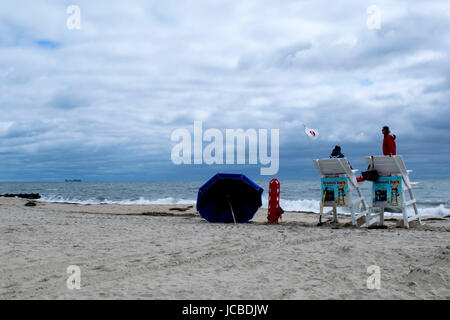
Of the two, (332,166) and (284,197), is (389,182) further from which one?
(284,197)

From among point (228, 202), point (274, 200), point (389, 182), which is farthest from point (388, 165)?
point (228, 202)

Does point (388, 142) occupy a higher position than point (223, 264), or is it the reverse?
point (388, 142)

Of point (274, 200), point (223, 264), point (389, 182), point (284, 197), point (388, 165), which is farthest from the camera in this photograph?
point (284, 197)

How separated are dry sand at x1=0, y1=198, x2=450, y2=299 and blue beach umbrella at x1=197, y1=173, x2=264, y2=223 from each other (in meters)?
3.16

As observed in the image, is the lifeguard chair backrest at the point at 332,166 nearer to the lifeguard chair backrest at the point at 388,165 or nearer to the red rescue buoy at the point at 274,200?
the lifeguard chair backrest at the point at 388,165

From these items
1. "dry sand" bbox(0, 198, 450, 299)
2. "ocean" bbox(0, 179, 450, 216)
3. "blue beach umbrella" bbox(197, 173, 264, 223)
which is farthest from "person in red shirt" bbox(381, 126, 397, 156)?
"ocean" bbox(0, 179, 450, 216)

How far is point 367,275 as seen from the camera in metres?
5.34

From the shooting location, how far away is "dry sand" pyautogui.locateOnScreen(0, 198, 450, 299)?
15.6ft

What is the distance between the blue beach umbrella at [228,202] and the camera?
12047 millimetres

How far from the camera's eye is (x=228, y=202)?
40.3ft

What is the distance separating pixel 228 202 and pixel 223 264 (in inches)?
248
